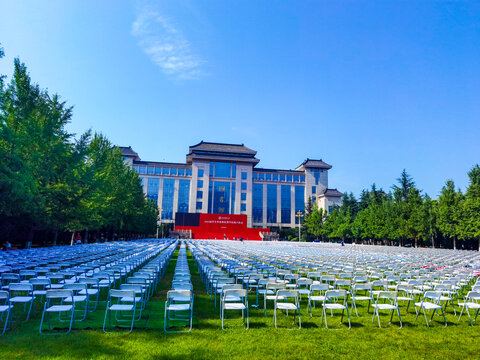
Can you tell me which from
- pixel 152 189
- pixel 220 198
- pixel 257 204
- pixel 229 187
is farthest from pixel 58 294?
pixel 257 204

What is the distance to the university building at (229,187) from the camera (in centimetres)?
8169

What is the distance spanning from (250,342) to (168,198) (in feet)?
264

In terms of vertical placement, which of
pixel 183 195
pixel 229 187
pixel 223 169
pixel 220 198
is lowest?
pixel 220 198

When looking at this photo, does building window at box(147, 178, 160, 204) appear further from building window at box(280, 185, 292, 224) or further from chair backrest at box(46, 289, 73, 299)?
chair backrest at box(46, 289, 73, 299)

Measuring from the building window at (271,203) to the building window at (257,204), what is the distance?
7.01 feet

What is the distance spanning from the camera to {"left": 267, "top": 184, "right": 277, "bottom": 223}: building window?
8569 cm

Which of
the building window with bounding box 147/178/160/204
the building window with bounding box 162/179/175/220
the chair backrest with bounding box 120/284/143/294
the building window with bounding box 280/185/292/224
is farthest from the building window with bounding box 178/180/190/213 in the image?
the chair backrest with bounding box 120/284/143/294

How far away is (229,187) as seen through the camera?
8281cm

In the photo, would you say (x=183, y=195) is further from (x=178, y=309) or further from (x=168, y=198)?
(x=178, y=309)

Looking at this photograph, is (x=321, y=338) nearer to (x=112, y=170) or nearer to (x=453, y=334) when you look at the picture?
(x=453, y=334)

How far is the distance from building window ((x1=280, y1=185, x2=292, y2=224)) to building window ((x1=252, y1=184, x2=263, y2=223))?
6276 mm

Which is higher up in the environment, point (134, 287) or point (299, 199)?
point (299, 199)

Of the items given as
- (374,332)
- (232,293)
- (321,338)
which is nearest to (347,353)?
(321,338)

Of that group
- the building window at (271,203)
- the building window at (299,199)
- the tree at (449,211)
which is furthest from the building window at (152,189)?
the tree at (449,211)
